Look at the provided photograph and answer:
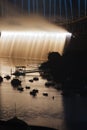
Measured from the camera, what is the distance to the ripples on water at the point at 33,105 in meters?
5.90

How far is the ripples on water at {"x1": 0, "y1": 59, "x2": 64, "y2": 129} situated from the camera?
5.90 metres

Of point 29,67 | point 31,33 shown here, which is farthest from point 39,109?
point 31,33

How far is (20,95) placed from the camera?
7875 millimetres

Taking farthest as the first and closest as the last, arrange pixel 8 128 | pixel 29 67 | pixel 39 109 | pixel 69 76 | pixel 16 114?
pixel 29 67 < pixel 69 76 < pixel 39 109 < pixel 16 114 < pixel 8 128

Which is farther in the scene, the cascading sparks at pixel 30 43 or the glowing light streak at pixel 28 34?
the glowing light streak at pixel 28 34

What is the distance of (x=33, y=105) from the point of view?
Result: 6.92 metres

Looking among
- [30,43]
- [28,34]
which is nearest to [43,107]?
[30,43]

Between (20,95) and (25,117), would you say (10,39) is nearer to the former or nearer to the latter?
(20,95)

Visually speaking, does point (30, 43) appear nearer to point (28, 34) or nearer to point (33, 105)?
point (28, 34)

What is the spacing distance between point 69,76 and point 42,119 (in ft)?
10.9

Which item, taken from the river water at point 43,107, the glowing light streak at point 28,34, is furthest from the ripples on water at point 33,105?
the glowing light streak at point 28,34

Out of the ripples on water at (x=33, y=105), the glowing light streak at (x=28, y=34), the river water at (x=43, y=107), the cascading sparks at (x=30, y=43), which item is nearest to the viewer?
the river water at (x=43, y=107)

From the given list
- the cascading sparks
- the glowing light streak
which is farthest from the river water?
the glowing light streak

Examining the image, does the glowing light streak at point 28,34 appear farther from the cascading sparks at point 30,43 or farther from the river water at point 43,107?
the river water at point 43,107
